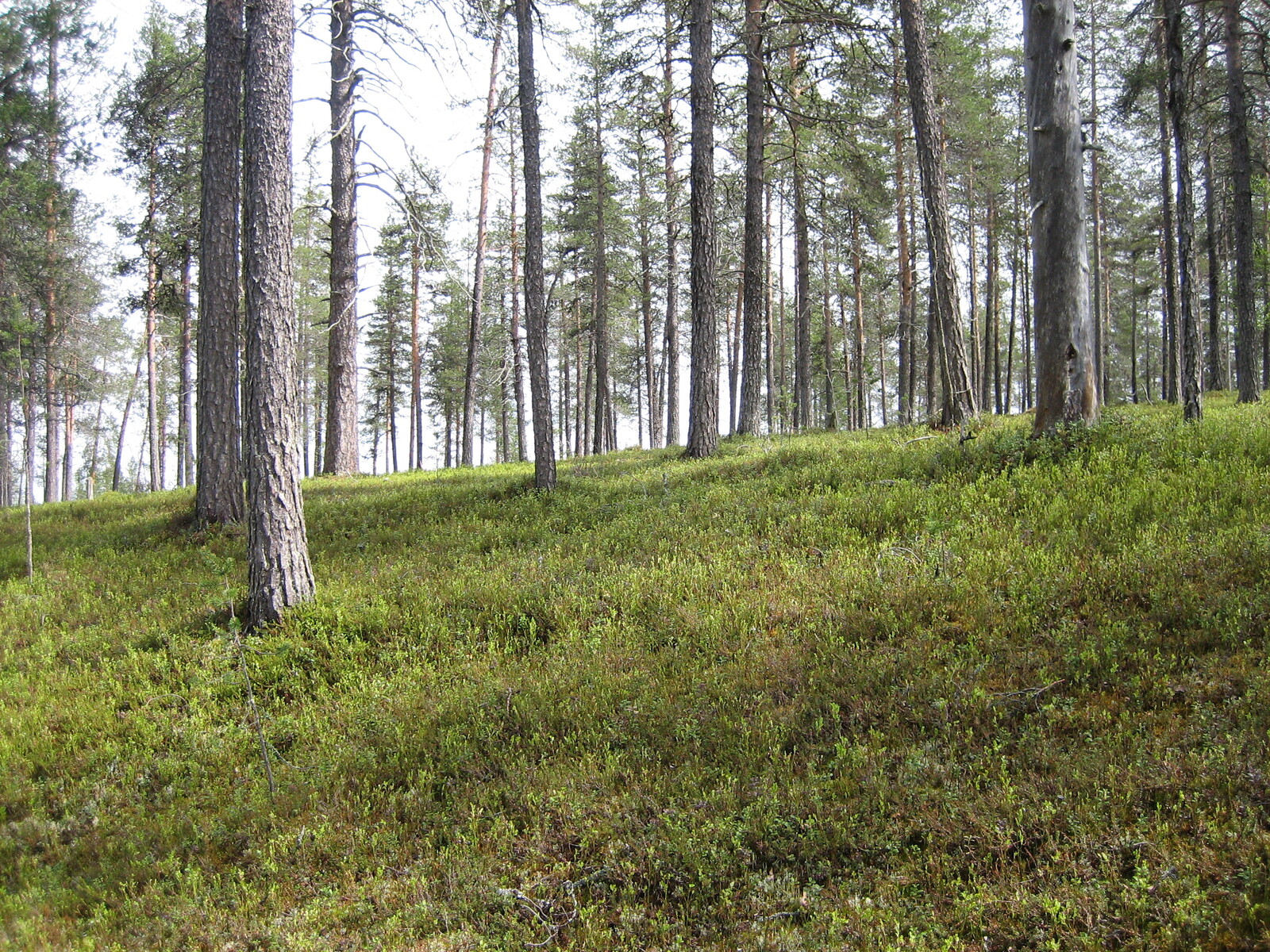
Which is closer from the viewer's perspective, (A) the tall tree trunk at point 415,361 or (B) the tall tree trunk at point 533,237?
(B) the tall tree trunk at point 533,237

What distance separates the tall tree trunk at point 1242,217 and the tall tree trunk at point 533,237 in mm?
15551

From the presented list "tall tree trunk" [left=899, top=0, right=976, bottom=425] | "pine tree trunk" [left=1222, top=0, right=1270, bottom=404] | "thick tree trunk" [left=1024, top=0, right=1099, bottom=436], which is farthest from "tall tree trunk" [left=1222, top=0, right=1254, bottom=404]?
"thick tree trunk" [left=1024, top=0, right=1099, bottom=436]

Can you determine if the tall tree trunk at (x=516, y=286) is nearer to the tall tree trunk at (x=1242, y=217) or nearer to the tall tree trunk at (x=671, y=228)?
the tall tree trunk at (x=671, y=228)

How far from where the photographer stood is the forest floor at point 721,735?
3.15 metres

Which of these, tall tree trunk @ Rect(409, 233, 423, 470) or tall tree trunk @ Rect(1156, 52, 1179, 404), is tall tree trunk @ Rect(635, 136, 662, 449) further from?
tall tree trunk @ Rect(1156, 52, 1179, 404)

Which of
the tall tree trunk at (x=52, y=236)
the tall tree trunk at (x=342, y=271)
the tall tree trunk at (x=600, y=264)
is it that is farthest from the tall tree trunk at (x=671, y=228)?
the tall tree trunk at (x=52, y=236)

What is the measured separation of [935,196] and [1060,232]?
2826mm

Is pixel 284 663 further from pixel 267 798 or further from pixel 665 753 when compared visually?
pixel 665 753

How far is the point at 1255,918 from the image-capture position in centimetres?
249

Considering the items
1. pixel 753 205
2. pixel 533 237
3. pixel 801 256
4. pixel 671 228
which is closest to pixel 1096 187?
pixel 801 256

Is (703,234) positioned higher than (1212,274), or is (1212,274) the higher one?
(1212,274)

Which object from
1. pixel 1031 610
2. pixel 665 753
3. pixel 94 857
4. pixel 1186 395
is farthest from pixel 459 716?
pixel 1186 395

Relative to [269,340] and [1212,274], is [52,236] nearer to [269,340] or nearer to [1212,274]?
[269,340]

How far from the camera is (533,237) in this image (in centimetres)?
1075
